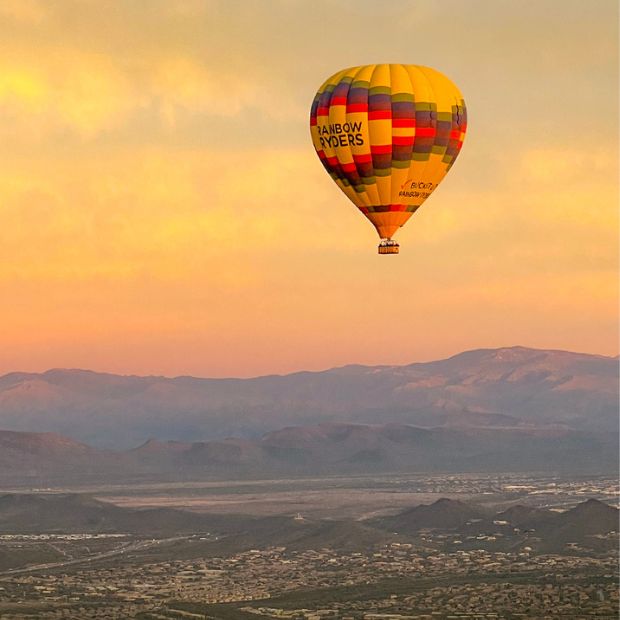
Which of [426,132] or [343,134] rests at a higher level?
[426,132]

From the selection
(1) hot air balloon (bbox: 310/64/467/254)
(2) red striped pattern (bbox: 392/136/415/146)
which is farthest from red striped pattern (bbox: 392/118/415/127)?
(2) red striped pattern (bbox: 392/136/415/146)

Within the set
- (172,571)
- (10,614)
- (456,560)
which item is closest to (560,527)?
(456,560)

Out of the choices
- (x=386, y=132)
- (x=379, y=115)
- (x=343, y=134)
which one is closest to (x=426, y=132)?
(x=386, y=132)

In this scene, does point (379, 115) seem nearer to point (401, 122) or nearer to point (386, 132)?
point (386, 132)

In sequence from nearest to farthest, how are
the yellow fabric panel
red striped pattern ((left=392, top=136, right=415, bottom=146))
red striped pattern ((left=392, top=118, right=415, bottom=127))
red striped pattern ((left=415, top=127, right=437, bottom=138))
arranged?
red striped pattern ((left=392, top=118, right=415, bottom=127)) < red striped pattern ((left=392, top=136, right=415, bottom=146)) < red striped pattern ((left=415, top=127, right=437, bottom=138)) < the yellow fabric panel

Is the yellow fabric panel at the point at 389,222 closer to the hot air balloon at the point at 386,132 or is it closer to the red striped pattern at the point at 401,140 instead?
the hot air balloon at the point at 386,132

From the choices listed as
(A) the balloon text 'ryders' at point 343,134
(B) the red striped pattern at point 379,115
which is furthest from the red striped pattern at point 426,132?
(A) the balloon text 'ryders' at point 343,134

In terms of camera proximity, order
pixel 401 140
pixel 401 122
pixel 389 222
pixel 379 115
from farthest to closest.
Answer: pixel 389 222 → pixel 401 140 → pixel 401 122 → pixel 379 115

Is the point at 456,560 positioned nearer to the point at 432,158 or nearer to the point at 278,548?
the point at 278,548

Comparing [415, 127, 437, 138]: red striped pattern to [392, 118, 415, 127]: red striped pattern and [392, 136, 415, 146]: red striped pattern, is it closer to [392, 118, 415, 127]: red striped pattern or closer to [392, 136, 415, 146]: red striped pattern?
[392, 136, 415, 146]: red striped pattern

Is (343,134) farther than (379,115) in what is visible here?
Yes
